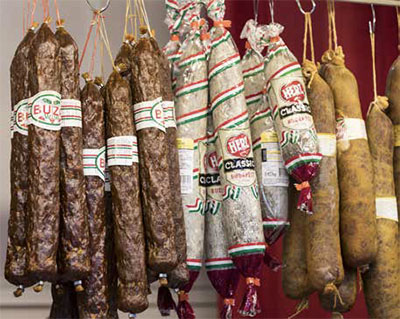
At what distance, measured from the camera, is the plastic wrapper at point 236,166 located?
2850mm

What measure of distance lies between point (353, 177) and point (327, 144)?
0.16 meters

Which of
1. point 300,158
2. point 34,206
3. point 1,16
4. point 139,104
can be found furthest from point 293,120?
point 1,16


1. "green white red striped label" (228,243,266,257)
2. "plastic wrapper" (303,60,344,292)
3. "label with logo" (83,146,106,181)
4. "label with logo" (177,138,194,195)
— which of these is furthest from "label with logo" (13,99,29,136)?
"plastic wrapper" (303,60,344,292)

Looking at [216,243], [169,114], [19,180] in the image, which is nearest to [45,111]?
[19,180]

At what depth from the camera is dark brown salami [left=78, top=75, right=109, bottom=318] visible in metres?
2.56

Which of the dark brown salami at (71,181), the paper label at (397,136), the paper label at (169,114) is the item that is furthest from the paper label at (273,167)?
the dark brown salami at (71,181)

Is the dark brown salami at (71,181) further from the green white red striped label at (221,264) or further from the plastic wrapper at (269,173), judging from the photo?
the plastic wrapper at (269,173)

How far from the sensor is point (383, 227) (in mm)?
3141

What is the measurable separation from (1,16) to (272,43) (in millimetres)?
1202

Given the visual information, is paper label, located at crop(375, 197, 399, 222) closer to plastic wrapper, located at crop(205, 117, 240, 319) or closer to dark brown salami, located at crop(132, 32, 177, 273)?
plastic wrapper, located at crop(205, 117, 240, 319)

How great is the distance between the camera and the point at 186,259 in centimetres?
280

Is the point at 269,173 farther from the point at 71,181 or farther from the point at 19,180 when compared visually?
the point at 19,180

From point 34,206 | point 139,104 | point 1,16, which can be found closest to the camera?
point 34,206

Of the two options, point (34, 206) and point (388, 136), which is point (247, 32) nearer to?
point (388, 136)
